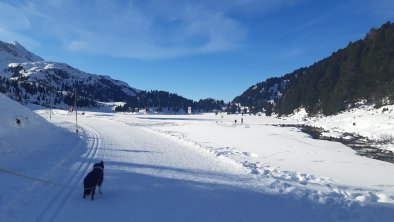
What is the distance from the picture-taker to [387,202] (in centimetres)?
1199

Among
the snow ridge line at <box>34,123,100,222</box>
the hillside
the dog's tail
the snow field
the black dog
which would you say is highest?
the hillside

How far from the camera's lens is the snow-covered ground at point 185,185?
386 inches

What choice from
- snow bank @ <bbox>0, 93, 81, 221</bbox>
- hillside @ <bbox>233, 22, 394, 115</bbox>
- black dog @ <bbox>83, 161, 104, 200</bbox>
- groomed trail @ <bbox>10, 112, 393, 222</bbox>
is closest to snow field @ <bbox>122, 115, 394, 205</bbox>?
groomed trail @ <bbox>10, 112, 393, 222</bbox>

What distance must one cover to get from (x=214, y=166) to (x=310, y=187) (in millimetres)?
5457

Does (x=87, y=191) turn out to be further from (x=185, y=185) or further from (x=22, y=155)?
(x=22, y=155)

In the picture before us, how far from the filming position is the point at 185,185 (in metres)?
13.2

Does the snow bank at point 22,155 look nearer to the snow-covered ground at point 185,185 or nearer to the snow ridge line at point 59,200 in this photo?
the snow-covered ground at point 185,185

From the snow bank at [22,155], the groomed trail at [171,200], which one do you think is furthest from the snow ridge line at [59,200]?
the snow bank at [22,155]

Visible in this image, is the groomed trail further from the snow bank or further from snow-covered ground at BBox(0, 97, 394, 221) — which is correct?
the snow bank

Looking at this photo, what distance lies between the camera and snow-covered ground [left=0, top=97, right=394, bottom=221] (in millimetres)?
9812

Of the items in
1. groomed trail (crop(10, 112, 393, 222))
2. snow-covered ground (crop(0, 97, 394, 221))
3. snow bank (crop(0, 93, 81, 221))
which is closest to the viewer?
groomed trail (crop(10, 112, 393, 222))


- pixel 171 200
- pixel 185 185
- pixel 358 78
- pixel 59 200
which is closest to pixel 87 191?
pixel 59 200

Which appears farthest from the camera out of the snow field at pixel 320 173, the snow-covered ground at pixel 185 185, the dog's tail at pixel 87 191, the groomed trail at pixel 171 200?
the snow field at pixel 320 173

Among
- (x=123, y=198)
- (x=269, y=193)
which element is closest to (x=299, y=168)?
(x=269, y=193)
